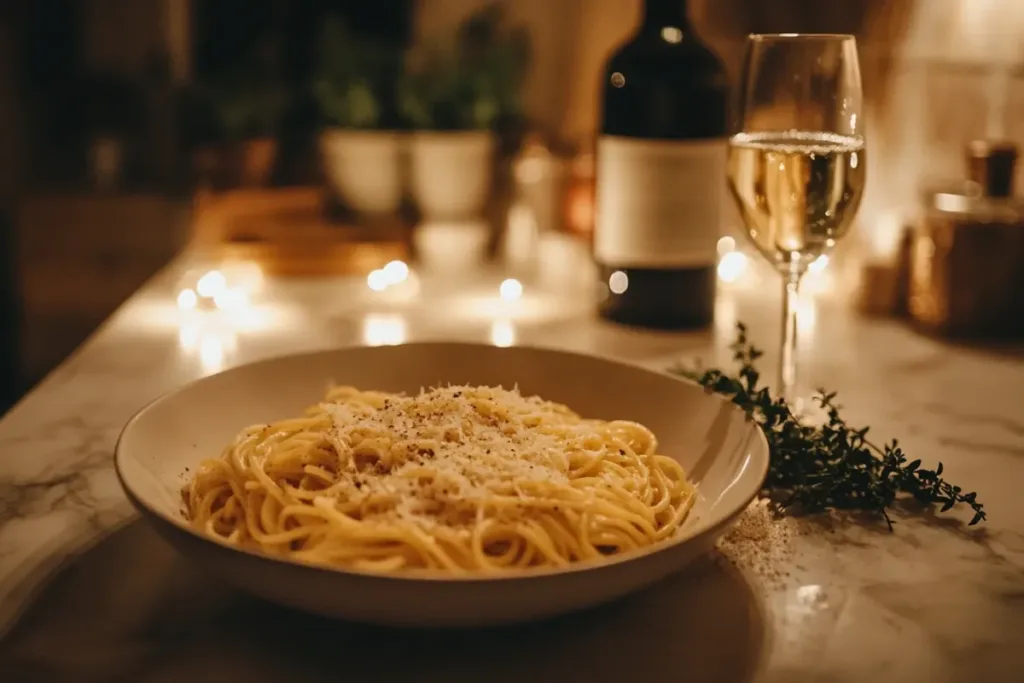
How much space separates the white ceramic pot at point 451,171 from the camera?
76.0 inches

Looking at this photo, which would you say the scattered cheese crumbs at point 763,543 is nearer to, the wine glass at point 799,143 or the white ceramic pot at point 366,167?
the wine glass at point 799,143

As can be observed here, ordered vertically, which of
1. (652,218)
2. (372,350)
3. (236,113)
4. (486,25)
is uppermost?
(486,25)

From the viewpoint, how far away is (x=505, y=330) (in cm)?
146

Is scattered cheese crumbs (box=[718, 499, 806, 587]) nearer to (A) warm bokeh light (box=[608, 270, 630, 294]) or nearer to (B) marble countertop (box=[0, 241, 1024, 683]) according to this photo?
(B) marble countertop (box=[0, 241, 1024, 683])

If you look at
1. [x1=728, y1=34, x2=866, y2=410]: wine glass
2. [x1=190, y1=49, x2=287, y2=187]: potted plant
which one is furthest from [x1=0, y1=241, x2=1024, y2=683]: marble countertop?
[x1=190, y1=49, x2=287, y2=187]: potted plant

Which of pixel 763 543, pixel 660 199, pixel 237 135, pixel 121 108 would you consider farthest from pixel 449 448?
pixel 121 108

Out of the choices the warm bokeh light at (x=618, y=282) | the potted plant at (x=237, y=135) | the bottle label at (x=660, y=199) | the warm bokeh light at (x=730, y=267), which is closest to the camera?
the bottle label at (x=660, y=199)

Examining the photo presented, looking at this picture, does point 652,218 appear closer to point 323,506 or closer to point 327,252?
point 327,252

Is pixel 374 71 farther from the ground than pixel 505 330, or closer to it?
farther from the ground

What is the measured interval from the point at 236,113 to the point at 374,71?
1.20 ft

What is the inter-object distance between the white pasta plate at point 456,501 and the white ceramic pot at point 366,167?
1029 mm

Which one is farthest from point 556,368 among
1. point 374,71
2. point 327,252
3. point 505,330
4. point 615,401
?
point 374,71

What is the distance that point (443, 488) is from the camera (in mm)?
652

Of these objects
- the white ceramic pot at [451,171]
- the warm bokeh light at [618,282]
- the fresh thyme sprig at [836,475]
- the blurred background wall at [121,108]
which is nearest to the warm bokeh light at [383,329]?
the warm bokeh light at [618,282]
